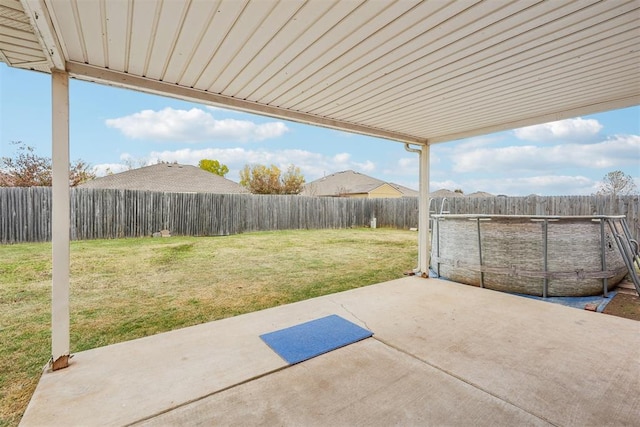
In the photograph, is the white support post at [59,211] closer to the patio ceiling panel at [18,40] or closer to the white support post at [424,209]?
the patio ceiling panel at [18,40]

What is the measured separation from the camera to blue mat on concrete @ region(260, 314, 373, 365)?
91.3 inches

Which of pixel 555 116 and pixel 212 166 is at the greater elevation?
pixel 212 166

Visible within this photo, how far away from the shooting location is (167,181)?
52.1ft

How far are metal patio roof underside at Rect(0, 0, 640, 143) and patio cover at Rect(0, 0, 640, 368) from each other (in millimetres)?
10

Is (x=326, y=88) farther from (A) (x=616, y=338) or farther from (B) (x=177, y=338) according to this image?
(A) (x=616, y=338)

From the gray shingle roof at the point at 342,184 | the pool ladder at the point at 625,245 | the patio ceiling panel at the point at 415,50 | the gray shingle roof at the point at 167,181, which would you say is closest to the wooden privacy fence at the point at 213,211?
the pool ladder at the point at 625,245

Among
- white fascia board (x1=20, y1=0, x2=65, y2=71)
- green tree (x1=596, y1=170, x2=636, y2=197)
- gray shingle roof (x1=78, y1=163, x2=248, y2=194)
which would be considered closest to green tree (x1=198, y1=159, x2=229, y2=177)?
gray shingle roof (x1=78, y1=163, x2=248, y2=194)

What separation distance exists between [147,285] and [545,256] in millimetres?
5721

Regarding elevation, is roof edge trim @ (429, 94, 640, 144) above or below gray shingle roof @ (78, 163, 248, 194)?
below

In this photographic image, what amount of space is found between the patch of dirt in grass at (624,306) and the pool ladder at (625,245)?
0.19 metres

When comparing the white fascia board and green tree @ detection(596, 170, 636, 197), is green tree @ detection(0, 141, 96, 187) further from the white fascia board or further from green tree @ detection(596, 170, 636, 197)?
green tree @ detection(596, 170, 636, 197)

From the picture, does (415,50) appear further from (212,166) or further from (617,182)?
(212,166)

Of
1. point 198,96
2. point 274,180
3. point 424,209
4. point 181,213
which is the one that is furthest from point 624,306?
point 274,180

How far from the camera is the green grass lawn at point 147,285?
8.48 ft
